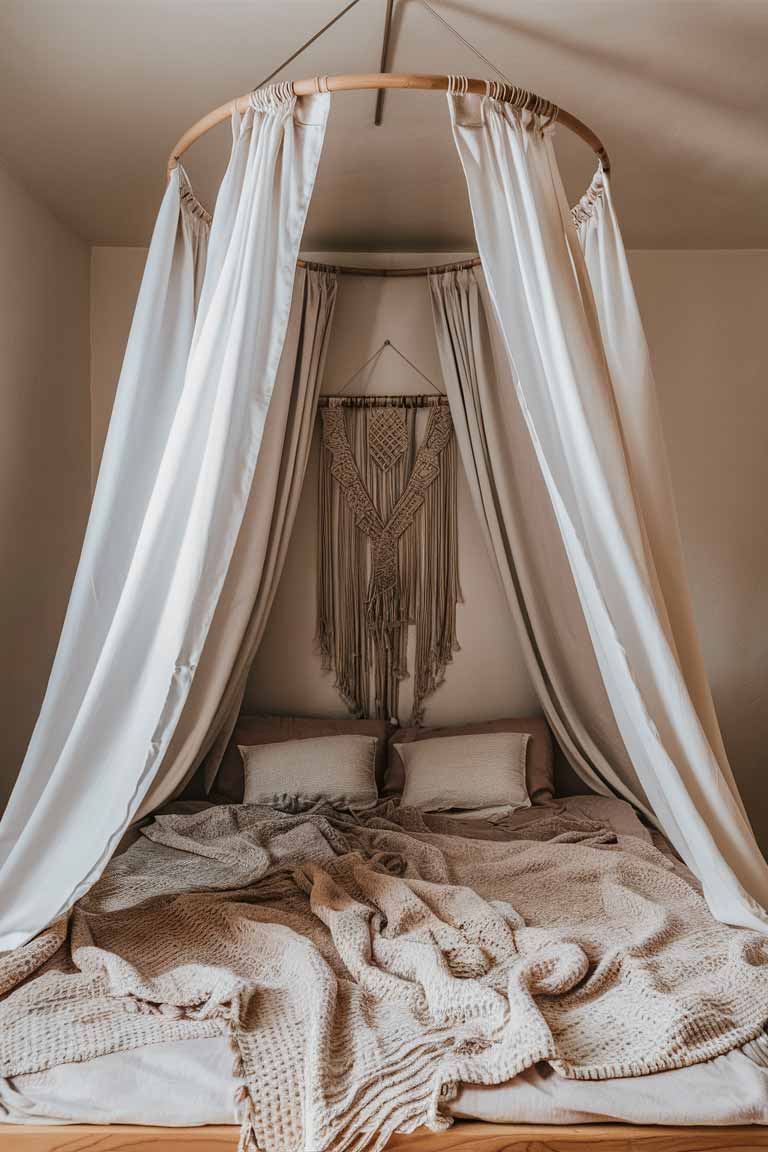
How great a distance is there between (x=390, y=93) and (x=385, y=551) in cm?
176

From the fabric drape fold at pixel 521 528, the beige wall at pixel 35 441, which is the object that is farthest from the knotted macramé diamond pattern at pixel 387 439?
the beige wall at pixel 35 441

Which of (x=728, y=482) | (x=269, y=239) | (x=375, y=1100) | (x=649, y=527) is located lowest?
(x=375, y=1100)

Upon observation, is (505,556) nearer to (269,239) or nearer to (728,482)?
(728,482)

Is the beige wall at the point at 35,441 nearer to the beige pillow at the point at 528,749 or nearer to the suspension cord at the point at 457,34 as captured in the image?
the beige pillow at the point at 528,749

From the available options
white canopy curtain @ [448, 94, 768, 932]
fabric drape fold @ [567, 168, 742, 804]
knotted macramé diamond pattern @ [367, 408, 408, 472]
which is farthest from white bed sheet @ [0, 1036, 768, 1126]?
knotted macramé diamond pattern @ [367, 408, 408, 472]

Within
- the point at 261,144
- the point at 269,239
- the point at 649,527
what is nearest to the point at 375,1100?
the point at 649,527

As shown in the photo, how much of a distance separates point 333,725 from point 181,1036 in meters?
1.96

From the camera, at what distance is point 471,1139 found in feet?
5.12

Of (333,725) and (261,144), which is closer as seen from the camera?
(261,144)

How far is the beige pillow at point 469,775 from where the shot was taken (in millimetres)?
3301

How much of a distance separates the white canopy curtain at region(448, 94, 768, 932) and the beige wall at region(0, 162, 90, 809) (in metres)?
1.83

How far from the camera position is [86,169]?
3.12 metres

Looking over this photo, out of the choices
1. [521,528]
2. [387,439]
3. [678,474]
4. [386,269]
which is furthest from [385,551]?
[678,474]

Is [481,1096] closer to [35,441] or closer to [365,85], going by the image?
[365,85]
